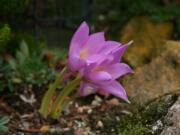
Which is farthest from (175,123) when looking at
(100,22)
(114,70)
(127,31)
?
(100,22)

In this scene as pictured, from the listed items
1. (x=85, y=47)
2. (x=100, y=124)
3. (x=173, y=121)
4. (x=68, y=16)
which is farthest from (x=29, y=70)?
(x=68, y=16)

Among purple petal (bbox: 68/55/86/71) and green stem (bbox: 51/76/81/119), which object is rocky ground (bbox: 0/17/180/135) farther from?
purple petal (bbox: 68/55/86/71)

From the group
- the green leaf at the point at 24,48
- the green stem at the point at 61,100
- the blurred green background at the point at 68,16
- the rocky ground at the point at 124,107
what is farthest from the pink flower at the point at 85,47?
the blurred green background at the point at 68,16

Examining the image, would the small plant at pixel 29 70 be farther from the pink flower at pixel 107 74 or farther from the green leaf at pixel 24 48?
the pink flower at pixel 107 74

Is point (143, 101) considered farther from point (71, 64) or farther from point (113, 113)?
point (71, 64)

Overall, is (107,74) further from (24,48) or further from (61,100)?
(24,48)
